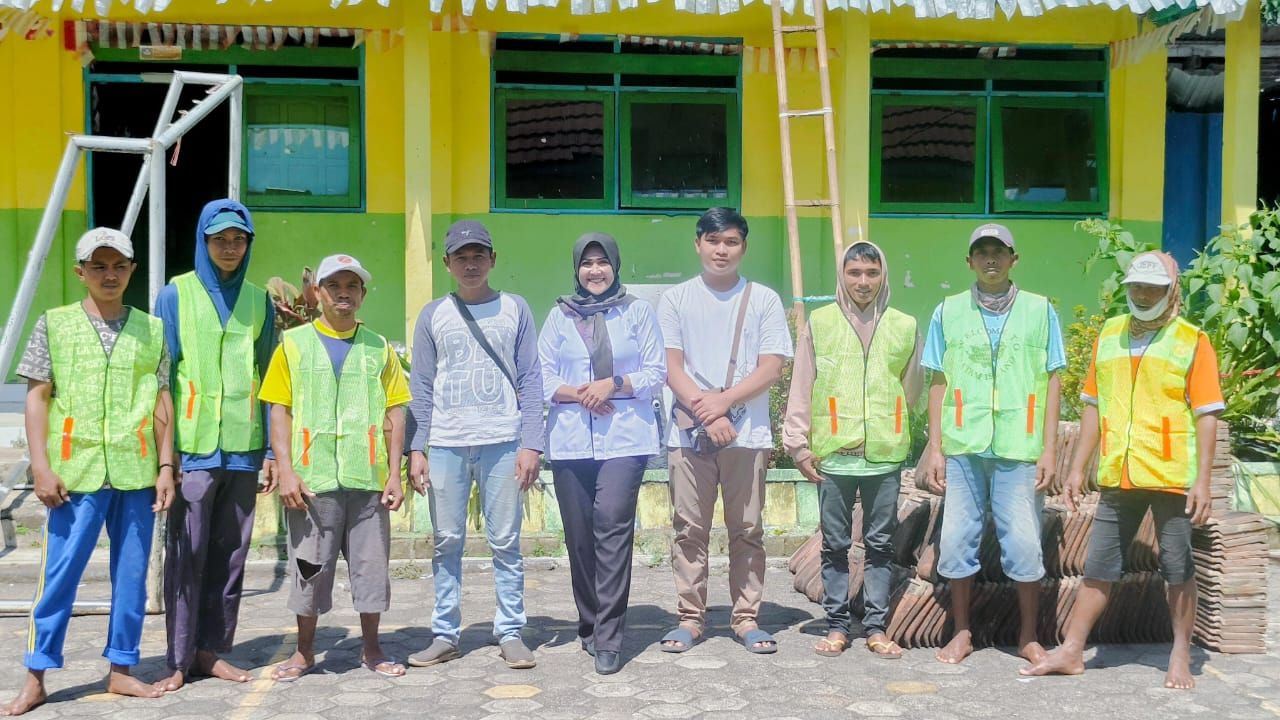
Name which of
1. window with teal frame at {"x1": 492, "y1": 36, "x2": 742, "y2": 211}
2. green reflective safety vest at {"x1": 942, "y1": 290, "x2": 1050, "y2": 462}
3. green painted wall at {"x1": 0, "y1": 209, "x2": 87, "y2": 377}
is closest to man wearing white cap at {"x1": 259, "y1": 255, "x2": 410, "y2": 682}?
green reflective safety vest at {"x1": 942, "y1": 290, "x2": 1050, "y2": 462}

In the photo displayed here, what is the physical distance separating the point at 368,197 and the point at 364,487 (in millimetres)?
5752


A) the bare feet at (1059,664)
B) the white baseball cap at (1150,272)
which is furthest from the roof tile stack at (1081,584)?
the white baseball cap at (1150,272)

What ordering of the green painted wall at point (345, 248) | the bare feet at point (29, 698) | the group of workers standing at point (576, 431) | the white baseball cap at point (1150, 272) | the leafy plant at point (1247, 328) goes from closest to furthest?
the bare feet at point (29, 698), the group of workers standing at point (576, 431), the white baseball cap at point (1150, 272), the leafy plant at point (1247, 328), the green painted wall at point (345, 248)

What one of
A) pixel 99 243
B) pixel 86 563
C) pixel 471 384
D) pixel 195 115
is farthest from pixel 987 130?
pixel 86 563

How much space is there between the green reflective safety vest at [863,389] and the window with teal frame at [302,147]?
6.03m

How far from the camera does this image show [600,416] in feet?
19.3

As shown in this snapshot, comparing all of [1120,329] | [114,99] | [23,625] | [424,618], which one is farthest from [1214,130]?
[23,625]

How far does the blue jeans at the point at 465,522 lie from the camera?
579 centimetres

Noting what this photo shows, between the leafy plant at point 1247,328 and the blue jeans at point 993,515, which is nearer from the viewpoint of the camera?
the blue jeans at point 993,515

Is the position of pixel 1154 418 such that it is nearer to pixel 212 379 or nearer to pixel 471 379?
pixel 471 379

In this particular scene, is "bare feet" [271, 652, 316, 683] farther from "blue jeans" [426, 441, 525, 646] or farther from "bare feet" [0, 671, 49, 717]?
"bare feet" [0, 671, 49, 717]

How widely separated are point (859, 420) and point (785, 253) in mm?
5301

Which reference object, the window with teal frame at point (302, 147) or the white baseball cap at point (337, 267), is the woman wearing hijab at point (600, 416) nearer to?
the white baseball cap at point (337, 267)

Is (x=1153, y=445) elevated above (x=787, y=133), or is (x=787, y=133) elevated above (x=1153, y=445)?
(x=787, y=133)
